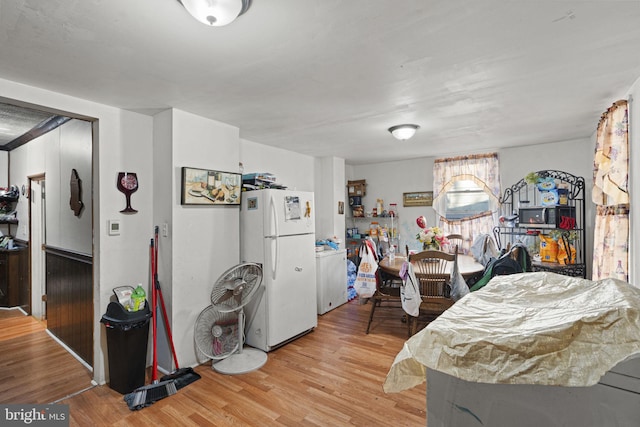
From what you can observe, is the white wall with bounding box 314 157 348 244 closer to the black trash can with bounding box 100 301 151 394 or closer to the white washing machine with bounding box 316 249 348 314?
the white washing machine with bounding box 316 249 348 314

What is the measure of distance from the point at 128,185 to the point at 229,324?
5.06 ft

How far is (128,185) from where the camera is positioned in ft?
8.49

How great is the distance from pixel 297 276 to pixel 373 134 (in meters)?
1.81

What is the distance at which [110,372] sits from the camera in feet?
7.88

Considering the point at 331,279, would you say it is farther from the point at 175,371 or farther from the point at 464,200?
the point at 464,200

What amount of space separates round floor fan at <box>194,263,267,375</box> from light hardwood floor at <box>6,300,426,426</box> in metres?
0.11

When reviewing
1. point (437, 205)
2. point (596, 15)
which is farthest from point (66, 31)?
point (437, 205)

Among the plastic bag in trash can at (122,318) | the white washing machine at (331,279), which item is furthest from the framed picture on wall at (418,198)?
the plastic bag in trash can at (122,318)

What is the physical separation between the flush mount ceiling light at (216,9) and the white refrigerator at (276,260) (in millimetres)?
1826

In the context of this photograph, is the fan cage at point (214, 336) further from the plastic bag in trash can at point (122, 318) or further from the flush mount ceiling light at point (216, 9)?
the flush mount ceiling light at point (216, 9)

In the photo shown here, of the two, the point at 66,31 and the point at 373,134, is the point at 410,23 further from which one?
the point at 373,134

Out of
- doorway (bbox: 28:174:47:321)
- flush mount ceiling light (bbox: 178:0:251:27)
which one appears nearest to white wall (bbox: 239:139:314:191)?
flush mount ceiling light (bbox: 178:0:251:27)

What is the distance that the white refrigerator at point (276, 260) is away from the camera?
9.95 feet

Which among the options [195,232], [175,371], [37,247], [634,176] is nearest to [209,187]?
[195,232]
